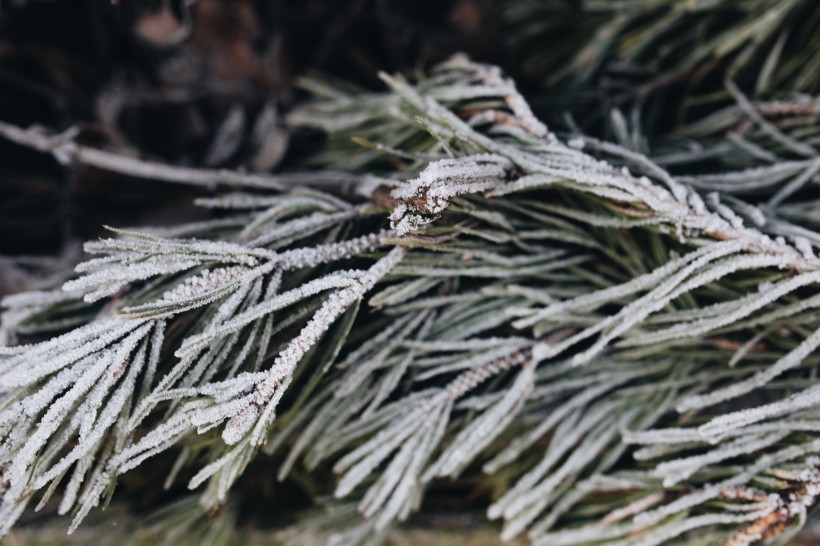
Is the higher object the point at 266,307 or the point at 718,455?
the point at 266,307

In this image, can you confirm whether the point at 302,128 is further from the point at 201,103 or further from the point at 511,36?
the point at 511,36

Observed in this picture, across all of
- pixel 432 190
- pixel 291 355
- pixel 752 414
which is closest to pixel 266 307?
pixel 291 355

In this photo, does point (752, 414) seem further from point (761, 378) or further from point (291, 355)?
point (291, 355)

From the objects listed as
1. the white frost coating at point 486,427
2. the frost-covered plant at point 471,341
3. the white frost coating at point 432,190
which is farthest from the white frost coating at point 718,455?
the white frost coating at point 432,190

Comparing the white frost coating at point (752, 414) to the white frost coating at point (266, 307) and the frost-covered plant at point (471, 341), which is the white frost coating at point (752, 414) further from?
the white frost coating at point (266, 307)

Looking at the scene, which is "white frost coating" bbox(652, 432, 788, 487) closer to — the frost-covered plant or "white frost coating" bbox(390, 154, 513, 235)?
the frost-covered plant

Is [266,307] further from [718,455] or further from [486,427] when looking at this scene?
[718,455]

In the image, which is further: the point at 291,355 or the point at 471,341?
the point at 471,341

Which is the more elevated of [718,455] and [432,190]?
[432,190]

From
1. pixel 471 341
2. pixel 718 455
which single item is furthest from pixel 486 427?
pixel 718 455
